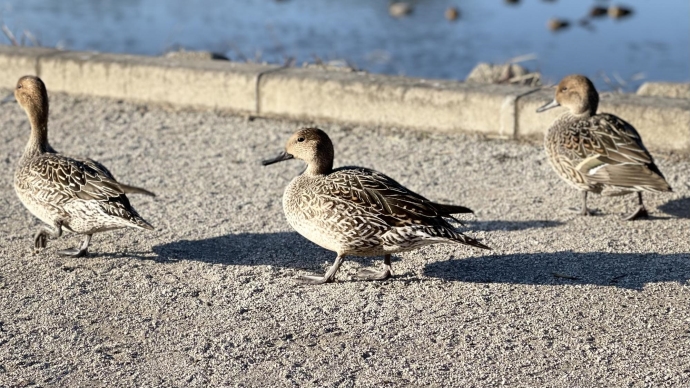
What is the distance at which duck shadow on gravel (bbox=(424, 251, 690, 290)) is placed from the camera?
566 centimetres

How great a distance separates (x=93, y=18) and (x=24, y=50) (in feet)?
30.2

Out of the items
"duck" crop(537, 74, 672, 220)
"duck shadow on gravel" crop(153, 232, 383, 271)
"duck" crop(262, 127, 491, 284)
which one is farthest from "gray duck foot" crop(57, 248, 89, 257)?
"duck" crop(537, 74, 672, 220)

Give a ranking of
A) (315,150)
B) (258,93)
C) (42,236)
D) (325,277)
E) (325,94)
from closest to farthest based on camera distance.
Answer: (325,277), (315,150), (42,236), (325,94), (258,93)

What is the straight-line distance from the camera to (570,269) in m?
5.82

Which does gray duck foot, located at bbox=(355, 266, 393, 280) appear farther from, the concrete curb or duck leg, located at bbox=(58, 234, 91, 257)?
the concrete curb

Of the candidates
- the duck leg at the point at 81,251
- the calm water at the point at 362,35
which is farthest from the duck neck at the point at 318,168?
the calm water at the point at 362,35

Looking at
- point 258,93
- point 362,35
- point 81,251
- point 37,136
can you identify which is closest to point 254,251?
point 81,251

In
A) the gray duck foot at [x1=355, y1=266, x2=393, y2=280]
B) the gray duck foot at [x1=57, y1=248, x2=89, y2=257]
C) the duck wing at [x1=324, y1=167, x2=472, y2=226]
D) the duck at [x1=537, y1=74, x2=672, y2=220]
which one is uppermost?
the duck wing at [x1=324, y1=167, x2=472, y2=226]

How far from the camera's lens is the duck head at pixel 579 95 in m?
7.15

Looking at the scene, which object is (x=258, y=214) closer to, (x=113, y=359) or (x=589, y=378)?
(x=113, y=359)

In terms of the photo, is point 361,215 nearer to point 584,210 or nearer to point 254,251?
point 254,251

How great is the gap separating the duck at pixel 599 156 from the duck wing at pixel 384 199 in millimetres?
1388

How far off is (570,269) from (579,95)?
5.89 ft

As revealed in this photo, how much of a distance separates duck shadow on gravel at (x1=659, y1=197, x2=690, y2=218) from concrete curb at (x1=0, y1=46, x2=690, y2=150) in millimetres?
1021
